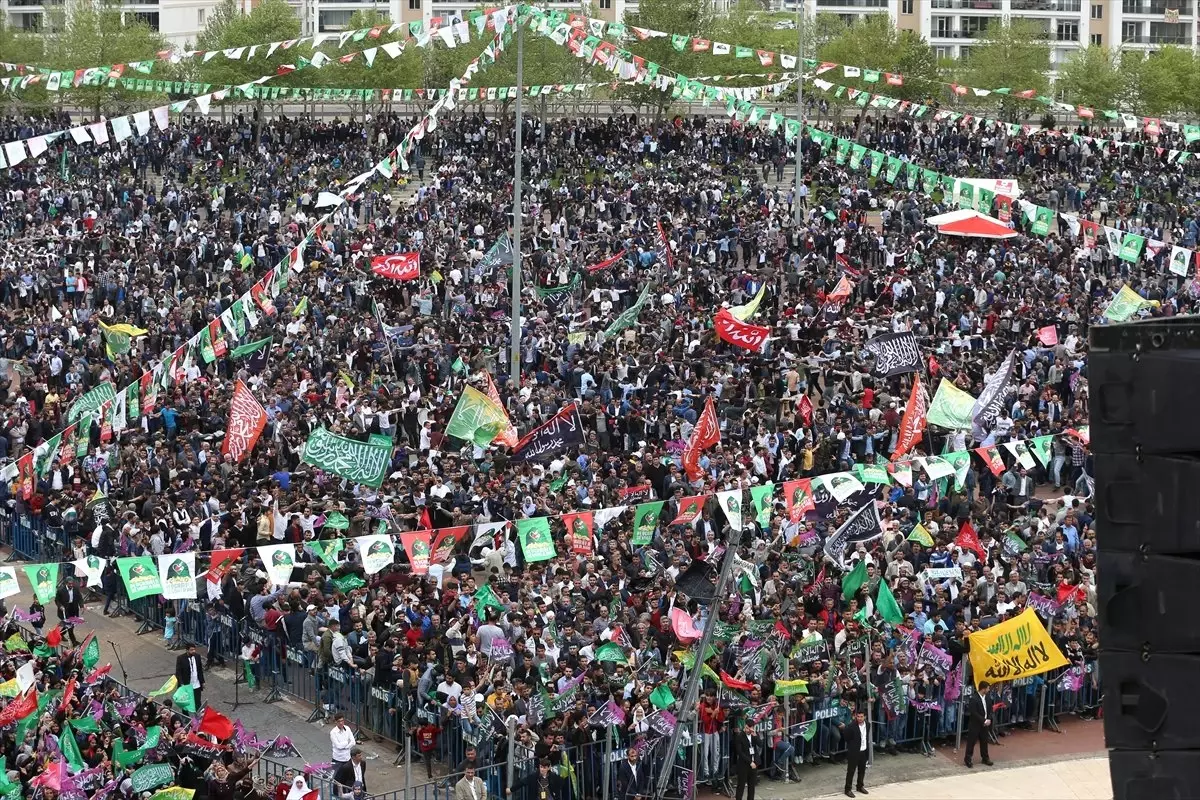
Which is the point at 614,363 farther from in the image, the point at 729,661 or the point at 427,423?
the point at 729,661

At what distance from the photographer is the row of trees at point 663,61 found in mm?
69250

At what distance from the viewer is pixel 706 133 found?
59375mm

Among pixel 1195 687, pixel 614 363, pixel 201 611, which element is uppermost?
pixel 1195 687

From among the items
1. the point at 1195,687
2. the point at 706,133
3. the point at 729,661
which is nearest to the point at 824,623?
the point at 729,661

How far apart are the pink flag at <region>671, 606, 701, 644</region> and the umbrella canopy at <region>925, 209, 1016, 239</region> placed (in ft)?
77.3

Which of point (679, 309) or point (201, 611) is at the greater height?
point (679, 309)

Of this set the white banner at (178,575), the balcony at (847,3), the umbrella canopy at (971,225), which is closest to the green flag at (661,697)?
the white banner at (178,575)

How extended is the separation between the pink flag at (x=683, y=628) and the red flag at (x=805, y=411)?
10.1 meters

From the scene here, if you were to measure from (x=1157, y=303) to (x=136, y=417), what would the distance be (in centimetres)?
2157

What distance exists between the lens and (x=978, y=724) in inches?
787

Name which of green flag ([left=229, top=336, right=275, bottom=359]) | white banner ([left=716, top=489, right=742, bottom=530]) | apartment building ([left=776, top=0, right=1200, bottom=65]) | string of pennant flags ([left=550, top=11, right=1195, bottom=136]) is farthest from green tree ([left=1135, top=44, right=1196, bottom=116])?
white banner ([left=716, top=489, right=742, bottom=530])

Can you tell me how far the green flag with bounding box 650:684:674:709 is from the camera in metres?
18.6

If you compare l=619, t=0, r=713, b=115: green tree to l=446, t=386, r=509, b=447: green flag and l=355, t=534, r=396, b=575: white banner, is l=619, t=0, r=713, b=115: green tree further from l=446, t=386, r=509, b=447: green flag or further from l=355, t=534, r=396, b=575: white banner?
l=355, t=534, r=396, b=575: white banner

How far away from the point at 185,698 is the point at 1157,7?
324 ft
